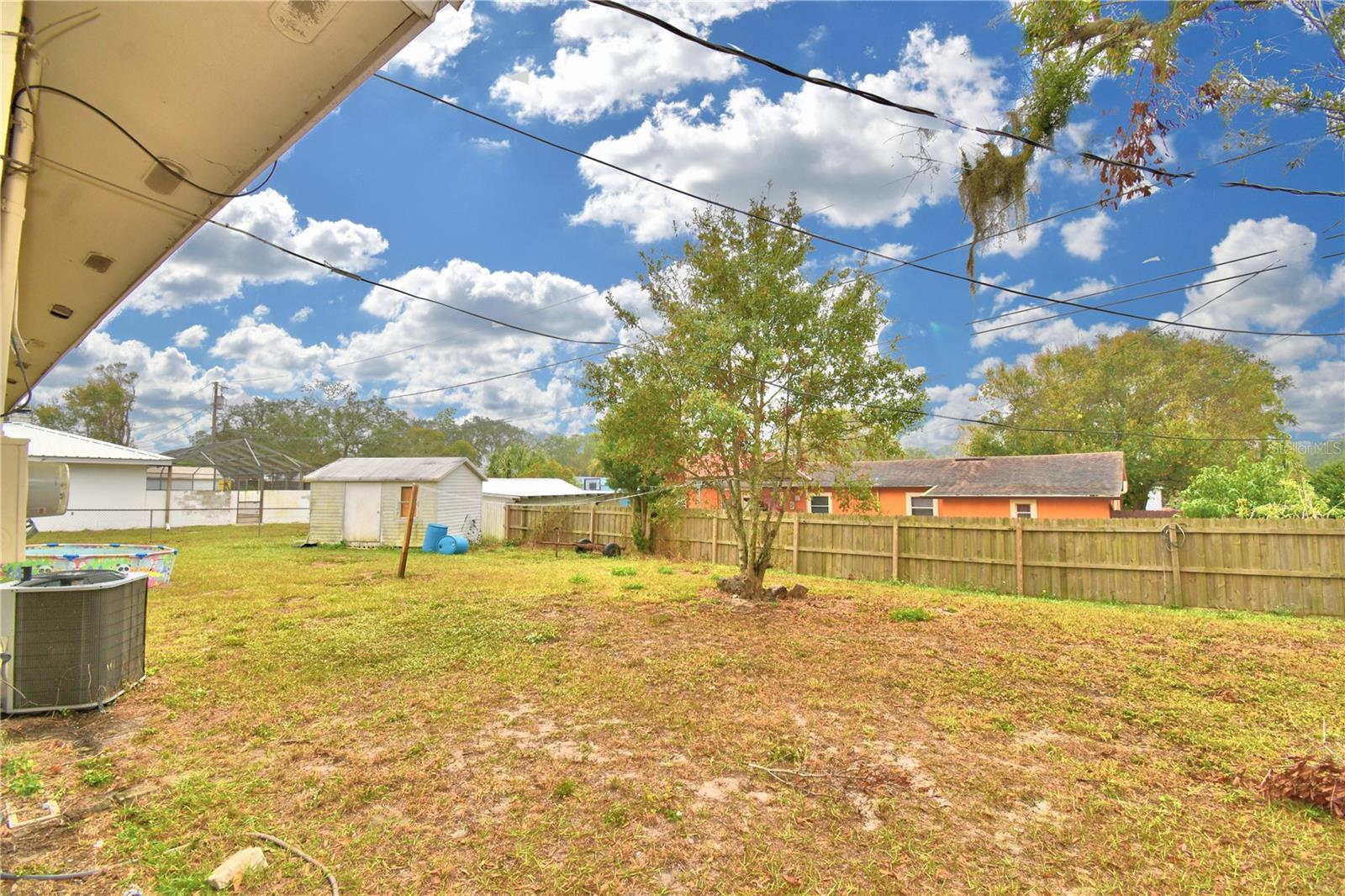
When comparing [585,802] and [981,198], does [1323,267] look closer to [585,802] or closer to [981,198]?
[981,198]

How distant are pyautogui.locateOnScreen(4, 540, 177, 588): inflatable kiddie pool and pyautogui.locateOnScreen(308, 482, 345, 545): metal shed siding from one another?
29.3 ft

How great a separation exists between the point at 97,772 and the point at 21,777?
31 centimetres

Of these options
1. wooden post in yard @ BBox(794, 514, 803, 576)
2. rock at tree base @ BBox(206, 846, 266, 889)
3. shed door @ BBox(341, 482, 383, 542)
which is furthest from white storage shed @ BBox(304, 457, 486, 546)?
rock at tree base @ BBox(206, 846, 266, 889)

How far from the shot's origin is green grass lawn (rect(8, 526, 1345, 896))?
2547 mm

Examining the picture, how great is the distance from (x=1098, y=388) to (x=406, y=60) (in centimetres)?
3146


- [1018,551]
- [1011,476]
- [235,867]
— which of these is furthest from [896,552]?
[235,867]

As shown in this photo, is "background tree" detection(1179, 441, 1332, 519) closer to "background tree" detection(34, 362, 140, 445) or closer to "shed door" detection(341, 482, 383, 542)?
"shed door" detection(341, 482, 383, 542)

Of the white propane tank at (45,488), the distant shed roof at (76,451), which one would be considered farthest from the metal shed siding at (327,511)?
the white propane tank at (45,488)

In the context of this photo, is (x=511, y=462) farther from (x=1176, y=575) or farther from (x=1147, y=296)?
(x=1176, y=575)

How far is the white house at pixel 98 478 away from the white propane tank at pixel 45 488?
69.0 feet

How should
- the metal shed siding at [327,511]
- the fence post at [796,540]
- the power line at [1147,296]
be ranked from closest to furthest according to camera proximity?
1. the power line at [1147,296]
2. the fence post at [796,540]
3. the metal shed siding at [327,511]

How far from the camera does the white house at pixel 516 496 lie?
71.5 feet

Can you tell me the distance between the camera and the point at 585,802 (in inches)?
121

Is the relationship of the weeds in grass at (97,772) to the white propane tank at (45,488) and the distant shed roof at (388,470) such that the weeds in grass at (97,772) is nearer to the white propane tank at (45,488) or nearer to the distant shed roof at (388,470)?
the white propane tank at (45,488)
